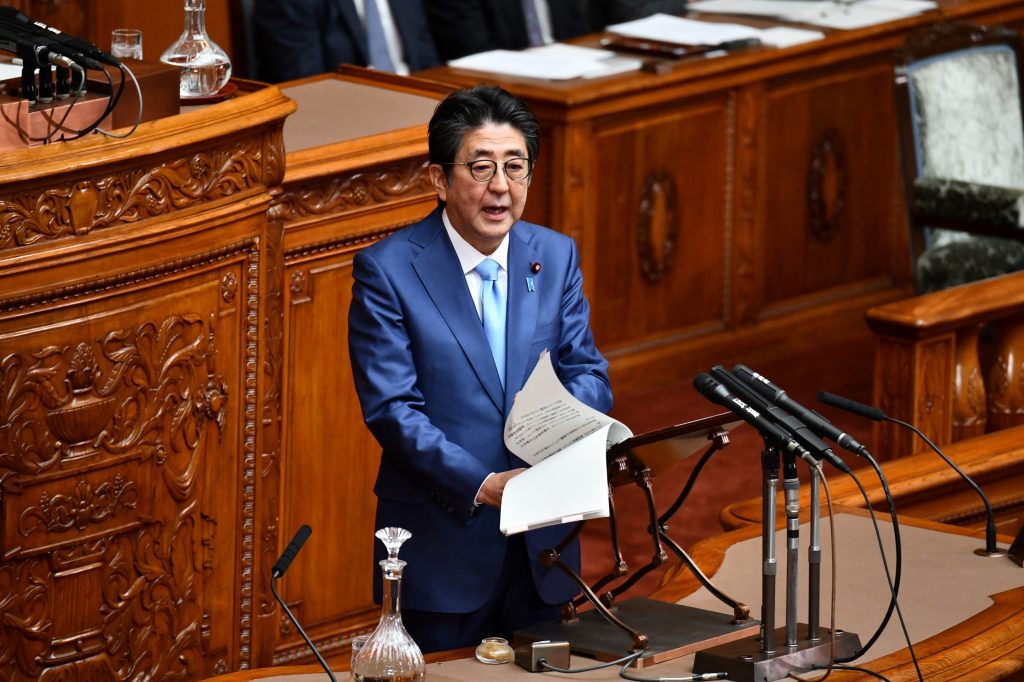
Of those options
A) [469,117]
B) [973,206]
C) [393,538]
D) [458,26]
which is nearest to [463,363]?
[469,117]

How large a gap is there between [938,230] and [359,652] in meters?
4.00

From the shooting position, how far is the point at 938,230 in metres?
6.21

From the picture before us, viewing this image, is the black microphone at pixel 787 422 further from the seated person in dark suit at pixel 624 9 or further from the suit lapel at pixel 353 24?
the seated person in dark suit at pixel 624 9

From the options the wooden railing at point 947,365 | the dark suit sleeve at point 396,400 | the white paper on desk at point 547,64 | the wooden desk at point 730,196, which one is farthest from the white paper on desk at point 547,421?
the white paper on desk at point 547,64

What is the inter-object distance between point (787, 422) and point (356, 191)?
6.20 feet

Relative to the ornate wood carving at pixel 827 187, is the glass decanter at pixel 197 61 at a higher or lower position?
higher

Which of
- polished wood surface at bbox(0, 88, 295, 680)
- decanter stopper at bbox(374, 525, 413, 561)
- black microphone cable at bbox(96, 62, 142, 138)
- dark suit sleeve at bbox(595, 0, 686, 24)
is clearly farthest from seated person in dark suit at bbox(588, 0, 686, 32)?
decanter stopper at bbox(374, 525, 413, 561)

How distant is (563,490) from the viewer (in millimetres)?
2764

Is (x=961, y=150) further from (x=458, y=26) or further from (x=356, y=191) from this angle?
(x=356, y=191)

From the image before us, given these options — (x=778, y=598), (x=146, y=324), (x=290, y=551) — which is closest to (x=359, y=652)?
(x=290, y=551)

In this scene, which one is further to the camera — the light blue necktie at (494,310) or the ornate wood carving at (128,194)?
the ornate wood carving at (128,194)

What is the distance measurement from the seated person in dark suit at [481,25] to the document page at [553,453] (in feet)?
14.6

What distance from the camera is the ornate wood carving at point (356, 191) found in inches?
166

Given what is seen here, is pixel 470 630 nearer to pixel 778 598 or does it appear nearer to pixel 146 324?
pixel 778 598
